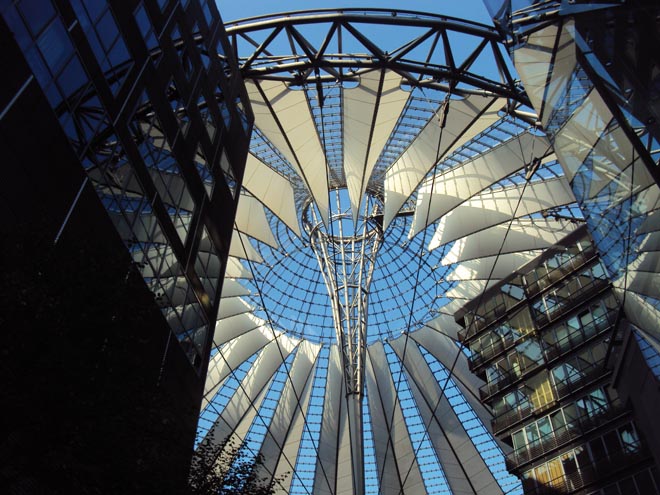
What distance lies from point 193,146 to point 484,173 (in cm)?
2006

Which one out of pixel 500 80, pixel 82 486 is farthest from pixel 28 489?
pixel 500 80

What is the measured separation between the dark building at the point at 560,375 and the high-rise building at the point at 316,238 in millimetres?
139

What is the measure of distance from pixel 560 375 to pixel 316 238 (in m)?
19.1

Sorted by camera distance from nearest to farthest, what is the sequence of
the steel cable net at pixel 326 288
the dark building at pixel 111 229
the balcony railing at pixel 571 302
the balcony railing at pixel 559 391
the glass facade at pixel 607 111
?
the dark building at pixel 111 229 < the glass facade at pixel 607 111 < the balcony railing at pixel 559 391 < the balcony railing at pixel 571 302 < the steel cable net at pixel 326 288

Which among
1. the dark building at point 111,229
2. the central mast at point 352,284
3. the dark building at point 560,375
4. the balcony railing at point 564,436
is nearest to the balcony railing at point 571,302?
the dark building at point 560,375

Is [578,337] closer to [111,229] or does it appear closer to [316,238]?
[316,238]

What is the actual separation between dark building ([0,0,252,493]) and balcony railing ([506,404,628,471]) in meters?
16.6

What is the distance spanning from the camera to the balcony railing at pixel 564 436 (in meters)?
26.2

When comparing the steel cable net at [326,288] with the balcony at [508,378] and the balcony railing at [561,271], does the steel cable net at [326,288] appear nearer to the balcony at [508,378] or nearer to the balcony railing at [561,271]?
the balcony railing at [561,271]

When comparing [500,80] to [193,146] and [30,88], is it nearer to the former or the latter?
[193,146]

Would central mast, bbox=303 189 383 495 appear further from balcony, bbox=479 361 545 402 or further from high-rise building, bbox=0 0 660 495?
balcony, bbox=479 361 545 402

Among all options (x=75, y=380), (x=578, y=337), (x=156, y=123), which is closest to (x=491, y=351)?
(x=578, y=337)

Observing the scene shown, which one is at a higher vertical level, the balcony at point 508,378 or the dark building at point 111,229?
the balcony at point 508,378

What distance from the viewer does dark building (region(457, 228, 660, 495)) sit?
2505 cm
